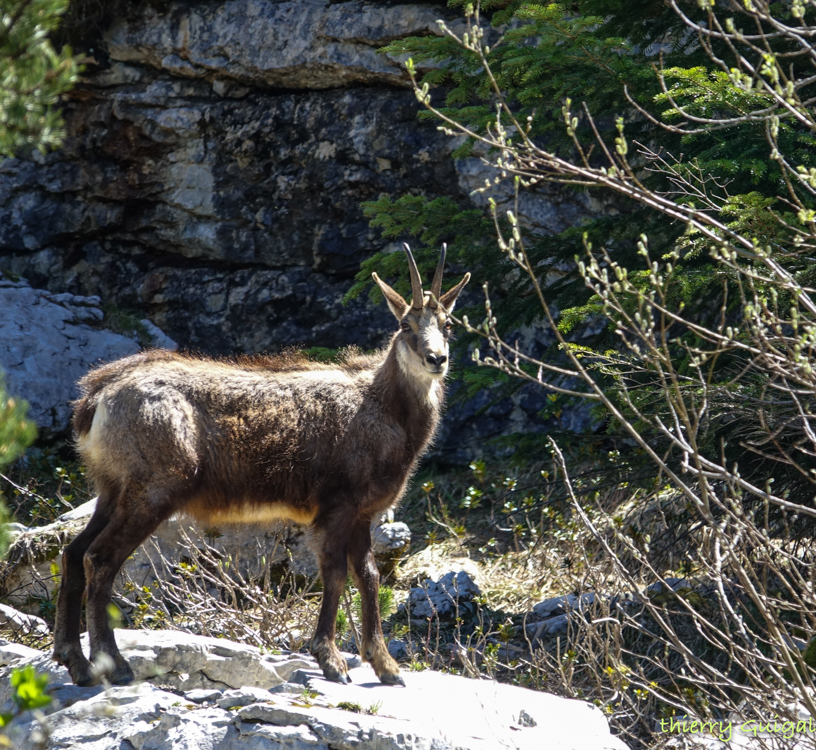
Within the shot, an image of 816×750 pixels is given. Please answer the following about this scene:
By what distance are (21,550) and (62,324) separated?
3.41m

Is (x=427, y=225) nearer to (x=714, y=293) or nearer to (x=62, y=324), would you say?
(x=714, y=293)

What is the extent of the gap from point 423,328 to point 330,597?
1.95 meters

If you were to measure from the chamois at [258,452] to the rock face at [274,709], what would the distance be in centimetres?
22

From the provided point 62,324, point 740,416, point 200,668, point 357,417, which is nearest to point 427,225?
point 357,417

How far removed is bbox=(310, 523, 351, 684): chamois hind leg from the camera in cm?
533

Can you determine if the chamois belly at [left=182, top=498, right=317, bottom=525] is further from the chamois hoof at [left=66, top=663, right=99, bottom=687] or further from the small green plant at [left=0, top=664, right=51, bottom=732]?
the small green plant at [left=0, top=664, right=51, bottom=732]

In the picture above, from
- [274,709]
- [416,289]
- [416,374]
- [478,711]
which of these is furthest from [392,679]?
[416,289]

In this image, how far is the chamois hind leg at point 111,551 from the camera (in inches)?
200

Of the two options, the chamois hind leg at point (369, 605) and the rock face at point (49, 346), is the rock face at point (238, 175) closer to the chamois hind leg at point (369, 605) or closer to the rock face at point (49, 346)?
the rock face at point (49, 346)

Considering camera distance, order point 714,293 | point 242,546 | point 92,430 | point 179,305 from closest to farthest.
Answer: point 92,430
point 714,293
point 242,546
point 179,305

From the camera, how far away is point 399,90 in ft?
34.9

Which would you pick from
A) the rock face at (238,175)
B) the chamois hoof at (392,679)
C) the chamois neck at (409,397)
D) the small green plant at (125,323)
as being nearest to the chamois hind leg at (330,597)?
the chamois hoof at (392,679)

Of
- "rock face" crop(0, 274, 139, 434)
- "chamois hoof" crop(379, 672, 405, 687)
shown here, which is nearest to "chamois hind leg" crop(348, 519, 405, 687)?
"chamois hoof" crop(379, 672, 405, 687)

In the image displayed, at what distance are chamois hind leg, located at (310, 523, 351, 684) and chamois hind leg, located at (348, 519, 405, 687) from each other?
171 mm
